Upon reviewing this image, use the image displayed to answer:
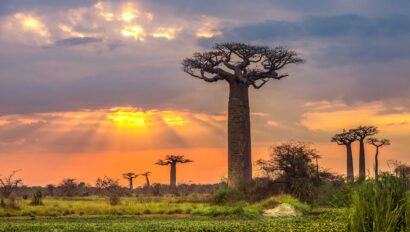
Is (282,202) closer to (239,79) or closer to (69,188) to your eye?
(239,79)

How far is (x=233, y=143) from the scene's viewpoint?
42.6 metres

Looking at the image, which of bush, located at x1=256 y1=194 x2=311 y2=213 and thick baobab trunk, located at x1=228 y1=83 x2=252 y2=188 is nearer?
bush, located at x1=256 y1=194 x2=311 y2=213

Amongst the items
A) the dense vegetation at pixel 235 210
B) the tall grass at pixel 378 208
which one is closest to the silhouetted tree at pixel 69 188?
the dense vegetation at pixel 235 210

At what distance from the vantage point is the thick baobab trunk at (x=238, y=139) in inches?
1673

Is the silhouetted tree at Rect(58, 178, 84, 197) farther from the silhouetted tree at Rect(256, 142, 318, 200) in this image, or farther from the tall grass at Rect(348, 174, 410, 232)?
the tall grass at Rect(348, 174, 410, 232)

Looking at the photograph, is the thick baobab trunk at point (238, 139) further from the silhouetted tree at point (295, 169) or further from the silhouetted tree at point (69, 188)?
the silhouetted tree at point (69, 188)

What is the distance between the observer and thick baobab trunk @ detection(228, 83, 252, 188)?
42.5m

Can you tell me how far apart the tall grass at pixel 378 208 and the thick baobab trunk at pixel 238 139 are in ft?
98.0

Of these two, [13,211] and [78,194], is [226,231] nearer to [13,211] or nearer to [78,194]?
[13,211]

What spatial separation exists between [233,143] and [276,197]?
8.29 meters

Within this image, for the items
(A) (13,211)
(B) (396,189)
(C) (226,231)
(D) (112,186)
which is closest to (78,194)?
(D) (112,186)

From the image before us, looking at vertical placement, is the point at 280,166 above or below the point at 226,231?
above

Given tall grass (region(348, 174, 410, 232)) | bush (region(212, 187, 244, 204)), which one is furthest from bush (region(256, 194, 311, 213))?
tall grass (region(348, 174, 410, 232))

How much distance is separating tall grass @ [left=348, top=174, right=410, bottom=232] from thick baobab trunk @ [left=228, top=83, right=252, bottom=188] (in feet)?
98.0
